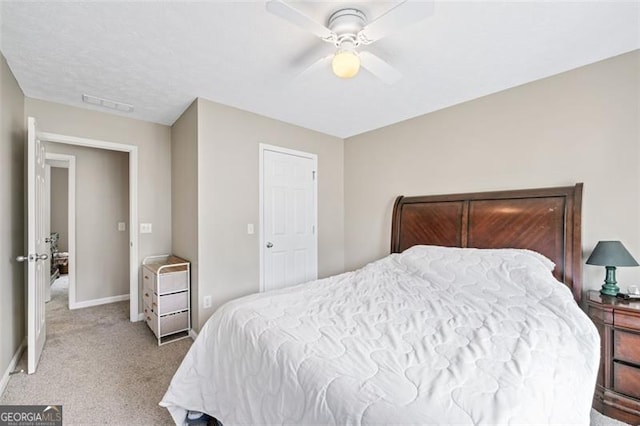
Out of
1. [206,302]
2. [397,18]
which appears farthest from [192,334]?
[397,18]

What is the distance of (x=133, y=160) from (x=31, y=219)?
1.29 metres

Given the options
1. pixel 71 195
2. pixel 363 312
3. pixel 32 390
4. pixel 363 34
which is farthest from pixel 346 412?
pixel 71 195

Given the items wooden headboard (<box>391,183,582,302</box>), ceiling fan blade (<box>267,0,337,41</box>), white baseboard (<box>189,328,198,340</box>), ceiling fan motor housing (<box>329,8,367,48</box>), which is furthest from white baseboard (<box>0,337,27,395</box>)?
wooden headboard (<box>391,183,582,302</box>)

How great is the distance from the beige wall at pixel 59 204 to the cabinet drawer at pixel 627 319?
7.93m

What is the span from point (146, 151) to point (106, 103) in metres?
0.64

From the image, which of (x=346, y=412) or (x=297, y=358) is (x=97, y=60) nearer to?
(x=297, y=358)

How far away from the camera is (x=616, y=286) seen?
1889 mm

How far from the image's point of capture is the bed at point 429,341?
0.92 meters

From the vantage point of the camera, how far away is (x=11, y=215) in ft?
7.32

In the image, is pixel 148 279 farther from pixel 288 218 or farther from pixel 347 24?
pixel 347 24

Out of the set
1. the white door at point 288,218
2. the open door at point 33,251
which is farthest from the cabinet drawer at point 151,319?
the white door at point 288,218

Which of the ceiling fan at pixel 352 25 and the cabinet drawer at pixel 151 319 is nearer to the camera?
the ceiling fan at pixel 352 25

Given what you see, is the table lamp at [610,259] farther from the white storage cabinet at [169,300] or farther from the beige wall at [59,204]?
the beige wall at [59,204]

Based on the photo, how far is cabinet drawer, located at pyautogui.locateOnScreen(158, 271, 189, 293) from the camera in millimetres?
2701
